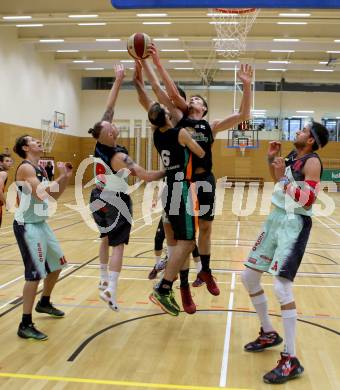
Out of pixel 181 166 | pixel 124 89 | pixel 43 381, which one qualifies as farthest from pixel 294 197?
pixel 124 89

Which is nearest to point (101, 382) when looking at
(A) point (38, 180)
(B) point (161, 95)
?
(A) point (38, 180)

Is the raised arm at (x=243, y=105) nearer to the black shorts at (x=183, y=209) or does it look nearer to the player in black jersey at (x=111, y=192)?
the black shorts at (x=183, y=209)

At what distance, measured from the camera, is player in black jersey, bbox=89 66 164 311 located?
523 centimetres

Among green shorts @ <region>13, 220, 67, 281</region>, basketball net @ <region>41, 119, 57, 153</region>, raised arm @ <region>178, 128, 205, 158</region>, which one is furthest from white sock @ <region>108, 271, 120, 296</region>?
basketball net @ <region>41, 119, 57, 153</region>

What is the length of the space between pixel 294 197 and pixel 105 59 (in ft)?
81.4

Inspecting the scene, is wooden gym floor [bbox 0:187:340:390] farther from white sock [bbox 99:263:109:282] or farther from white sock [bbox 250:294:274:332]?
white sock [bbox 99:263:109:282]

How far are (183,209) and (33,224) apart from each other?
4.80ft

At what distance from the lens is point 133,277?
7.39 meters

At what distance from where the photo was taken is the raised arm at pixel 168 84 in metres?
5.02

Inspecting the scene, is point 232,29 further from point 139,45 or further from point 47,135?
point 47,135

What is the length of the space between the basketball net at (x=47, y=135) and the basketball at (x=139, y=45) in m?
21.7

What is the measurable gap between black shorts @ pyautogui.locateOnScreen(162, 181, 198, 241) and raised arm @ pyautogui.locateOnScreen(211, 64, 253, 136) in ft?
2.97

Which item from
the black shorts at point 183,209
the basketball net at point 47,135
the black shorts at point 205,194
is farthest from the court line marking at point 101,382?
the basketball net at point 47,135

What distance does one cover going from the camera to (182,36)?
2178 centimetres
